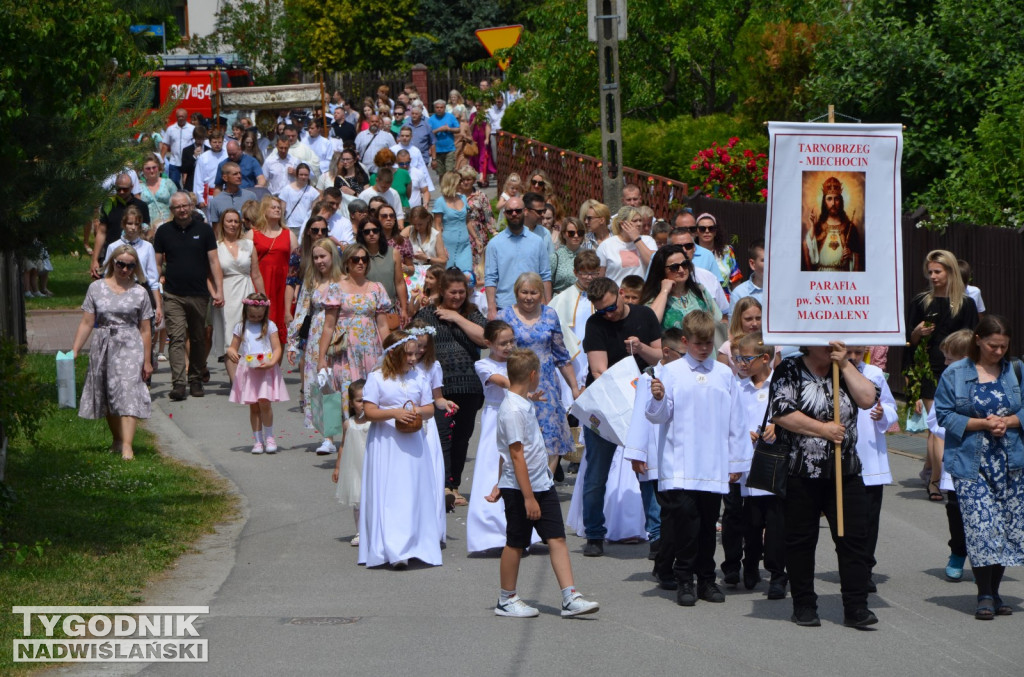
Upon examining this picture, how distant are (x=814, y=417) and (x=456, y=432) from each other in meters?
3.96

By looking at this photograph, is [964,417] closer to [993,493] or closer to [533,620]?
[993,493]

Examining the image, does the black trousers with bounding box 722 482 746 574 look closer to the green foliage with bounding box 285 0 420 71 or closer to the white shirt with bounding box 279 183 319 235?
the white shirt with bounding box 279 183 319 235

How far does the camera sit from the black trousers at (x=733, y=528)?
31.0ft

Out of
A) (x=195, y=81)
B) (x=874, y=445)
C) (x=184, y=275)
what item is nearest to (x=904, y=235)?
(x=184, y=275)

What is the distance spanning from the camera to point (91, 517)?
36.7 ft

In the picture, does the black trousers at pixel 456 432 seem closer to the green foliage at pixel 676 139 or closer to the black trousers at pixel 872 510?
the black trousers at pixel 872 510

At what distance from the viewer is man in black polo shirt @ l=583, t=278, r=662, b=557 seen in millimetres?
10383

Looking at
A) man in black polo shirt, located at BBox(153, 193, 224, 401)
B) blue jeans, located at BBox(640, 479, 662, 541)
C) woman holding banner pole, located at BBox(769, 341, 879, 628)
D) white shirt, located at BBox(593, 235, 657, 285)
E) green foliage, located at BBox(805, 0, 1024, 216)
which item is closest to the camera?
woman holding banner pole, located at BBox(769, 341, 879, 628)

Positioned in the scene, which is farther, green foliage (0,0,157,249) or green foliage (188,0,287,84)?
green foliage (188,0,287,84)

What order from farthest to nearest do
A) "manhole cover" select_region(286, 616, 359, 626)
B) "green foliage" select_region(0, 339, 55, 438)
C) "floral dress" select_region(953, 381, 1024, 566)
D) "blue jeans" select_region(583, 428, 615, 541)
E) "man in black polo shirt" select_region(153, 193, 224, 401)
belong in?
"man in black polo shirt" select_region(153, 193, 224, 401)
"blue jeans" select_region(583, 428, 615, 541)
"green foliage" select_region(0, 339, 55, 438)
"floral dress" select_region(953, 381, 1024, 566)
"manhole cover" select_region(286, 616, 359, 626)

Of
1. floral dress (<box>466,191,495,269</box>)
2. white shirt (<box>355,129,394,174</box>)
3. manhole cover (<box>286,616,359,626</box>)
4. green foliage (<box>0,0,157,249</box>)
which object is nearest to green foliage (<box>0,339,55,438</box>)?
green foliage (<box>0,0,157,249</box>)

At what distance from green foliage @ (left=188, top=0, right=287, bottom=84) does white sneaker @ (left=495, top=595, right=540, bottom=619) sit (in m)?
42.0

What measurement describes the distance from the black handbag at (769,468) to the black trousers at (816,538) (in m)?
0.06

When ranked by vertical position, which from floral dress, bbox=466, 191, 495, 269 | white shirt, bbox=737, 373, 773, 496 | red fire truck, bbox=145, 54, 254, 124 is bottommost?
white shirt, bbox=737, 373, 773, 496
